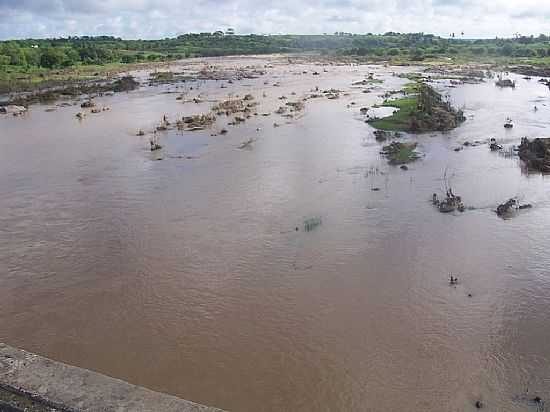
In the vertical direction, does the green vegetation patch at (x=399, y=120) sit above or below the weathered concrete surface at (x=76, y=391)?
below

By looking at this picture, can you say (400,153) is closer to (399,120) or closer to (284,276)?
(399,120)

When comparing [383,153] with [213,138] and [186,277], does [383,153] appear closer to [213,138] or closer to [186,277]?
[213,138]

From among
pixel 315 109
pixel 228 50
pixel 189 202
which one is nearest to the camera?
pixel 189 202

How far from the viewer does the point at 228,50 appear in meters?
102

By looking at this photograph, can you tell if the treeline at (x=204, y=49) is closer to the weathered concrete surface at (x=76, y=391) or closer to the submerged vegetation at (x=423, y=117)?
the submerged vegetation at (x=423, y=117)

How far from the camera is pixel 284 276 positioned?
1088cm

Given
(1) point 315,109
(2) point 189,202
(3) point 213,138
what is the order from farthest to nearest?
(1) point 315,109 → (3) point 213,138 → (2) point 189,202

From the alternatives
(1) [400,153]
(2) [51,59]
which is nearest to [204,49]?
(2) [51,59]

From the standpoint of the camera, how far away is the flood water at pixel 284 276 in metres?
7.93

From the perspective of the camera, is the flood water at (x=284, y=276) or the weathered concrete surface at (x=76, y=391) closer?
the weathered concrete surface at (x=76, y=391)

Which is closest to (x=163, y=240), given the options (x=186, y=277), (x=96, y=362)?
(x=186, y=277)

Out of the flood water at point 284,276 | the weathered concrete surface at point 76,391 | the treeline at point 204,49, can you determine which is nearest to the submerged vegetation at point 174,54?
the treeline at point 204,49

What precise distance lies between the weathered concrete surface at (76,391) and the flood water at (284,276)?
317 centimetres

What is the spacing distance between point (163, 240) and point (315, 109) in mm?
21495
